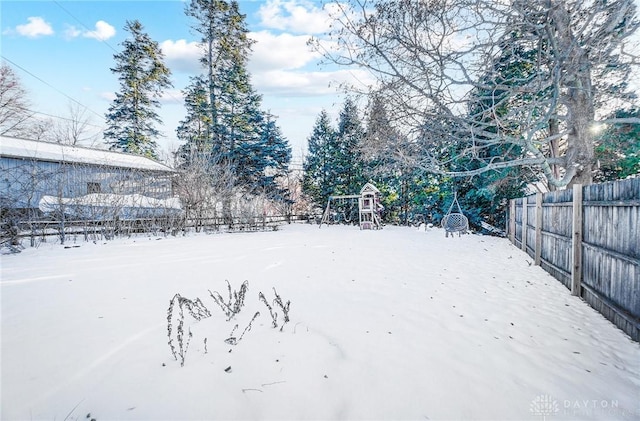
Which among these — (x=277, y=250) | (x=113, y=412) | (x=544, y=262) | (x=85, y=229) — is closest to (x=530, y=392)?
(x=113, y=412)

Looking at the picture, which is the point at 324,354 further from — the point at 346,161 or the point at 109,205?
the point at 346,161

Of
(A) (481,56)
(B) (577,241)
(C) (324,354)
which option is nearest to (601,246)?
(B) (577,241)

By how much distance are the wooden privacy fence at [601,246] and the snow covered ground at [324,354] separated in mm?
209

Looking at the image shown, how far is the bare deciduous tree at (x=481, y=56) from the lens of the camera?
5402 millimetres

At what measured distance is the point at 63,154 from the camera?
36.9 ft

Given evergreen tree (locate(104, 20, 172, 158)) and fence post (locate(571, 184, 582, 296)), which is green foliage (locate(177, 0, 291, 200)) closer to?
evergreen tree (locate(104, 20, 172, 158))

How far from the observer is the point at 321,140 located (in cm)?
1930

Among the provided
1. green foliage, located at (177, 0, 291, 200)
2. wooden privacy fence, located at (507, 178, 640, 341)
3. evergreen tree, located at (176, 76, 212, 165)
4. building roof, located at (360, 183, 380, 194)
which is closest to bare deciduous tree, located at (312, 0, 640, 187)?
wooden privacy fence, located at (507, 178, 640, 341)

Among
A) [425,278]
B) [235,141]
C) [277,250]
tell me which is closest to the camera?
[425,278]

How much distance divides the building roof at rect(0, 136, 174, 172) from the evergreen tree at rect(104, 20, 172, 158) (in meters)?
4.41

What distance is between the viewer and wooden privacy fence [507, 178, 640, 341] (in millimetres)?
2500

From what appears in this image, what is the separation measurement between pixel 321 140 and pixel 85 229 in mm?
13673

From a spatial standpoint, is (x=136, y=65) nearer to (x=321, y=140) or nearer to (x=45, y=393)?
(x=321, y=140)

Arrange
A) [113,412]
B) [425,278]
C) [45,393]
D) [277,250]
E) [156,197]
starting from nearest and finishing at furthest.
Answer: [113,412] < [45,393] < [425,278] < [277,250] < [156,197]
